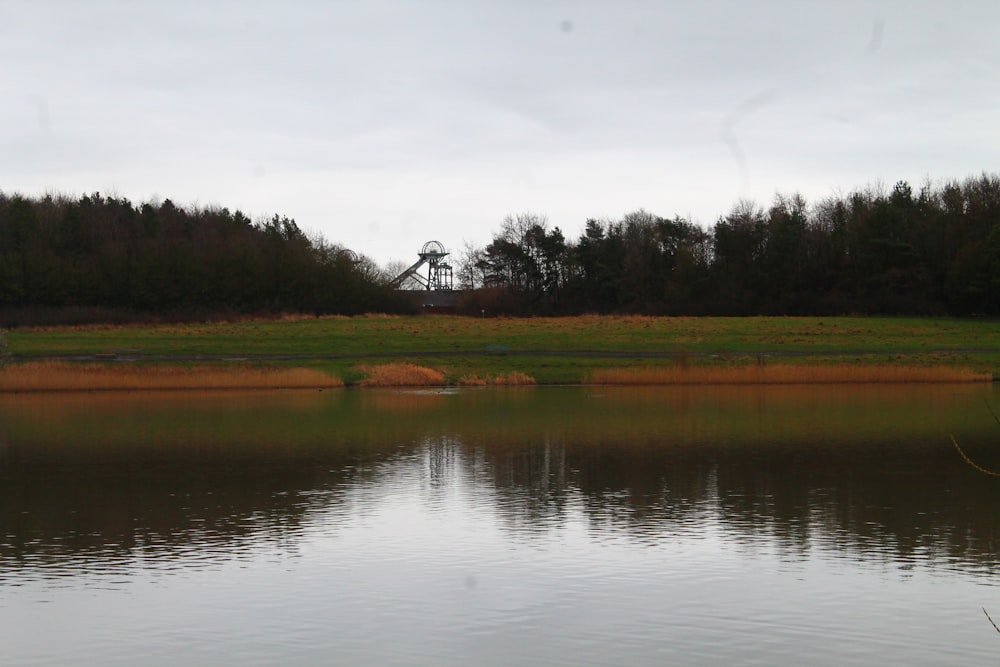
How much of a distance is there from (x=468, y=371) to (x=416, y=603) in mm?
39590

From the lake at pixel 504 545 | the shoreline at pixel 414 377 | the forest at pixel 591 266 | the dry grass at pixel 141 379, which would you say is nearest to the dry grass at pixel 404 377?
the shoreline at pixel 414 377

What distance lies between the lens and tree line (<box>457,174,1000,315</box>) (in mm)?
85688

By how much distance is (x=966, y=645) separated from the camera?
11.4m

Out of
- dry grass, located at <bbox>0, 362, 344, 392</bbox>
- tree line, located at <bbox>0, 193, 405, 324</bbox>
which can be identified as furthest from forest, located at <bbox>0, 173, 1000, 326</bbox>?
dry grass, located at <bbox>0, 362, 344, 392</bbox>

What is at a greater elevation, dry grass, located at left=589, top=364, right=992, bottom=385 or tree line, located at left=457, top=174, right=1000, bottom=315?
tree line, located at left=457, top=174, right=1000, bottom=315

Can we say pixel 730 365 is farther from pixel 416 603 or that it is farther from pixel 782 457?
pixel 416 603

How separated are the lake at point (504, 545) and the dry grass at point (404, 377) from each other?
17.7 metres

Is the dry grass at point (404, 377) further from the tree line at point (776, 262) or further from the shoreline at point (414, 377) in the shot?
the tree line at point (776, 262)

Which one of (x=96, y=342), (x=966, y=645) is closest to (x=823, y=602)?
(x=966, y=645)

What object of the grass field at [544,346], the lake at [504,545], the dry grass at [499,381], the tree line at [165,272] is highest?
the tree line at [165,272]

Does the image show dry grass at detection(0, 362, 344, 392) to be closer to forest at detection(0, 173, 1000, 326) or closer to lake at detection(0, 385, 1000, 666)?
lake at detection(0, 385, 1000, 666)

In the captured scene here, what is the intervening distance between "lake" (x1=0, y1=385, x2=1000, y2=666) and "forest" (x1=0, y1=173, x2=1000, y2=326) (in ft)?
193

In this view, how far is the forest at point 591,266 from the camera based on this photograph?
87.6 meters

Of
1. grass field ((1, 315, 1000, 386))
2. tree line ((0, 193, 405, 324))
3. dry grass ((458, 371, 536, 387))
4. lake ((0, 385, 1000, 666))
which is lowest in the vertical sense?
lake ((0, 385, 1000, 666))
